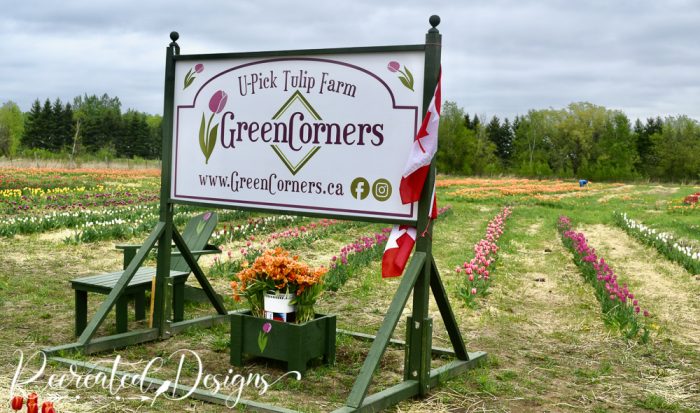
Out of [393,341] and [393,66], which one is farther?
[393,341]

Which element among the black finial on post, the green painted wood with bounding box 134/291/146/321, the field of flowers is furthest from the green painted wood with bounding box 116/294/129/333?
the black finial on post

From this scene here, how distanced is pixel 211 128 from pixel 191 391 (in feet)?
7.80

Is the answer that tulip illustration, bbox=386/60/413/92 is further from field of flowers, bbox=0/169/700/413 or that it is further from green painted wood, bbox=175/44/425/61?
field of flowers, bbox=0/169/700/413

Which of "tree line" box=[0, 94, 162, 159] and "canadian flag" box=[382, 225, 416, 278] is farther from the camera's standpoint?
"tree line" box=[0, 94, 162, 159]

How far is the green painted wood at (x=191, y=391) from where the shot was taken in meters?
4.47

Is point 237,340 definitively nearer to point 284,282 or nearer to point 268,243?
point 284,282

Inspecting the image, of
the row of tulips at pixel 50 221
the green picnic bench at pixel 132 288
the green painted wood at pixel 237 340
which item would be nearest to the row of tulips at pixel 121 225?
the row of tulips at pixel 50 221

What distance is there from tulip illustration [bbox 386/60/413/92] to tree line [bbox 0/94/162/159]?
73.7m

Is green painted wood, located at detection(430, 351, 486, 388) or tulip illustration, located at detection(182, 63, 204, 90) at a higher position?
tulip illustration, located at detection(182, 63, 204, 90)

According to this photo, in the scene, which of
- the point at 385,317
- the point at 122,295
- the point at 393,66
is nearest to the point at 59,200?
the point at 122,295

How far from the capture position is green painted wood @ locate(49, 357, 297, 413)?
14.7ft

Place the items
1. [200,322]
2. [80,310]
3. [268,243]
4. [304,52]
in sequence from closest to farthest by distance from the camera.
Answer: [304,52] → [80,310] → [200,322] → [268,243]

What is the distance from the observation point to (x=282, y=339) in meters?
5.34

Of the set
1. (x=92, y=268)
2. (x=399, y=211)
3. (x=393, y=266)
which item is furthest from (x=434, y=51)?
(x=92, y=268)
